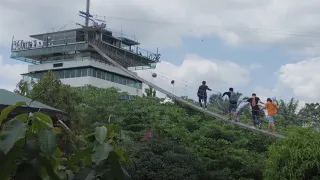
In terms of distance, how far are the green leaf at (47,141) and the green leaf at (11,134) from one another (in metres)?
0.07

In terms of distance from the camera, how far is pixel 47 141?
175 cm

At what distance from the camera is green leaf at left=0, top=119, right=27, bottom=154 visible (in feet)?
5.48

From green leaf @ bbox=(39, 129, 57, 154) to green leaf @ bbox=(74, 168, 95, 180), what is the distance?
16 cm

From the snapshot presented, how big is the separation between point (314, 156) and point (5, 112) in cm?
972

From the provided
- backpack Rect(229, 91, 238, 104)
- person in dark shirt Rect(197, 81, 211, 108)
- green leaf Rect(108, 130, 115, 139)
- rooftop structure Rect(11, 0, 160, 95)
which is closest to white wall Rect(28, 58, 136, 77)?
rooftop structure Rect(11, 0, 160, 95)

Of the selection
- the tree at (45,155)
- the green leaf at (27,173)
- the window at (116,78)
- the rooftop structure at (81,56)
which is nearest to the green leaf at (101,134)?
the tree at (45,155)

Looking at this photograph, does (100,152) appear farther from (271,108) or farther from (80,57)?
(80,57)

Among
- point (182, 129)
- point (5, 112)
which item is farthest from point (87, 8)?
point (5, 112)

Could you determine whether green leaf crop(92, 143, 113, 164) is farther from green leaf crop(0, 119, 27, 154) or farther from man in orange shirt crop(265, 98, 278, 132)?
man in orange shirt crop(265, 98, 278, 132)

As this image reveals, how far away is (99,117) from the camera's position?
705 inches

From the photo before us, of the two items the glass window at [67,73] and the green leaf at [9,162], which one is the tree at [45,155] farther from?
the glass window at [67,73]

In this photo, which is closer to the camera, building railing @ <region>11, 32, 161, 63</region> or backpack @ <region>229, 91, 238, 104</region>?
backpack @ <region>229, 91, 238, 104</region>

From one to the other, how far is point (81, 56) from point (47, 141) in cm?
5566

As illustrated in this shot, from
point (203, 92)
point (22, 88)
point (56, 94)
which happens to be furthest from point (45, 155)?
point (22, 88)
